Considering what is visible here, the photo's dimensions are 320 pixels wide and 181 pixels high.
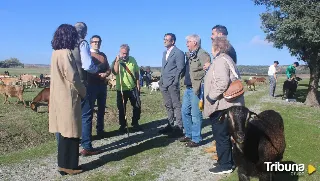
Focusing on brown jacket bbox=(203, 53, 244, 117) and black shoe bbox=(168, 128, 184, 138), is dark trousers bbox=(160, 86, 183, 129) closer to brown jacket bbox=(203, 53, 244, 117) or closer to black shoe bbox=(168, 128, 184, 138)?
black shoe bbox=(168, 128, 184, 138)

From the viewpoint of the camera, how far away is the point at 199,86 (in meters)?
6.95

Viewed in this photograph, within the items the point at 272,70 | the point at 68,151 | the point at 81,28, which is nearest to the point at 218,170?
the point at 68,151

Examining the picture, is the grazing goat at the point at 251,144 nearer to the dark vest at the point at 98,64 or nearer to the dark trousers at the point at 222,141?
the dark trousers at the point at 222,141

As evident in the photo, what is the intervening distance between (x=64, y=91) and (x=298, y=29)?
1465 centimetres

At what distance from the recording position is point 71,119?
5.45 meters

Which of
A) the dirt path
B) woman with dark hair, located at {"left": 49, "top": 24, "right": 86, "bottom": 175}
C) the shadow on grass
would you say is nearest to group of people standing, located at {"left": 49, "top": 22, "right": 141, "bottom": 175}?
woman with dark hair, located at {"left": 49, "top": 24, "right": 86, "bottom": 175}

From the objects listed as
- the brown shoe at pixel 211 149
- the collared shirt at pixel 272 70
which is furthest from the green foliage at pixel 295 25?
the brown shoe at pixel 211 149

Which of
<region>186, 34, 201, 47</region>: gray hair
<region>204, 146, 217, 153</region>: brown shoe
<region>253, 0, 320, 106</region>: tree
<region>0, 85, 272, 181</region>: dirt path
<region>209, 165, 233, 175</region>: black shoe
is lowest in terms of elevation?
<region>0, 85, 272, 181</region>: dirt path

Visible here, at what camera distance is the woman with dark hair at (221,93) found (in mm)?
5066

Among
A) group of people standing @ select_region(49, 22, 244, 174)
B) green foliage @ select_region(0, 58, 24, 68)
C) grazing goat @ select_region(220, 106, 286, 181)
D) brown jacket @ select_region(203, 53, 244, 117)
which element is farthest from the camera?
green foliage @ select_region(0, 58, 24, 68)

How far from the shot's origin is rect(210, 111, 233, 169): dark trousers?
5.27 meters

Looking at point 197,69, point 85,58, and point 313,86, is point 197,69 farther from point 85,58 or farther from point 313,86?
point 313,86

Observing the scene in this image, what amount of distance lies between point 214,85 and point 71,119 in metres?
2.34

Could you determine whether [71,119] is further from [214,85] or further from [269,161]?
[269,161]
